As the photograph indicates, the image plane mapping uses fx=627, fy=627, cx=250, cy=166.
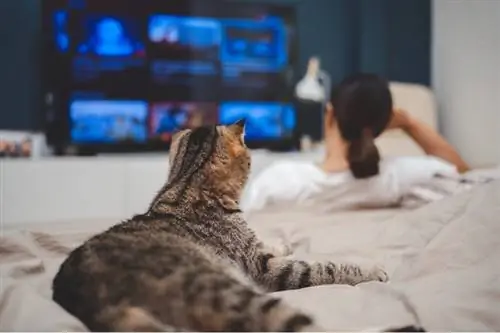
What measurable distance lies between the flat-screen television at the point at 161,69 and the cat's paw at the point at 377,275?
1.88m

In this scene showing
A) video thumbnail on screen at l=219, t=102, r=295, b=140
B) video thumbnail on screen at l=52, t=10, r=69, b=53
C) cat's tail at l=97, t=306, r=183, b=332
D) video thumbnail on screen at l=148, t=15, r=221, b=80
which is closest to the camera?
cat's tail at l=97, t=306, r=183, b=332

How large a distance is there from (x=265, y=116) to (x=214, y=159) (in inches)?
86.1

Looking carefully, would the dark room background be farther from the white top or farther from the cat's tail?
the cat's tail

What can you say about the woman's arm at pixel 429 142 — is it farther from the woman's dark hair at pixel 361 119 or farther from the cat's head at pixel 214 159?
the cat's head at pixel 214 159

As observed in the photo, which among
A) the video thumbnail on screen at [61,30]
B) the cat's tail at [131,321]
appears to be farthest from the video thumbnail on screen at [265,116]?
the cat's tail at [131,321]

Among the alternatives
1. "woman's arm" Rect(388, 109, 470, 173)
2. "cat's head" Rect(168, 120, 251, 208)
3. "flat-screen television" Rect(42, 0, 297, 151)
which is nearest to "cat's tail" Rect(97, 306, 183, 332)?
"cat's head" Rect(168, 120, 251, 208)

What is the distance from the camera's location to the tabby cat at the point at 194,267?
0.61m

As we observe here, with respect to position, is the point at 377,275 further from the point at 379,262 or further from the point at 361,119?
the point at 361,119

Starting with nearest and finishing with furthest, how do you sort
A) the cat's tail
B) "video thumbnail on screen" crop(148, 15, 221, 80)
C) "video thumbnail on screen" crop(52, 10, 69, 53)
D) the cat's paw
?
the cat's tail
the cat's paw
"video thumbnail on screen" crop(52, 10, 69, 53)
"video thumbnail on screen" crop(148, 15, 221, 80)

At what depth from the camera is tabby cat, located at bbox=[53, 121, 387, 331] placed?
0.61 m

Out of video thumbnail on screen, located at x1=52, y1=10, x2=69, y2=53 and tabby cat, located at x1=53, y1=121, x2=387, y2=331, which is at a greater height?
video thumbnail on screen, located at x1=52, y1=10, x2=69, y2=53

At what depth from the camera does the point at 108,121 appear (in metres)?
2.94

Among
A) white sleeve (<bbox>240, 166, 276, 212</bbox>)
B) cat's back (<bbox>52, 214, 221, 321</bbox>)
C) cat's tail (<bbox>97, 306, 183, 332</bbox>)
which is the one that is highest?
cat's back (<bbox>52, 214, 221, 321</bbox>)

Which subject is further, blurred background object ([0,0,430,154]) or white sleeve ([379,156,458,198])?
blurred background object ([0,0,430,154])
